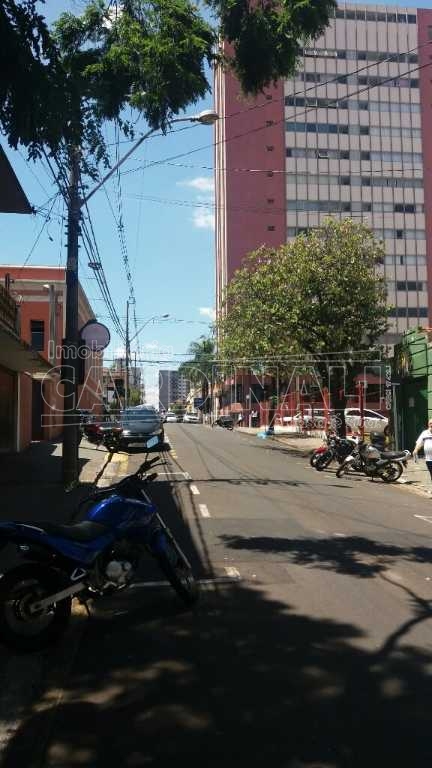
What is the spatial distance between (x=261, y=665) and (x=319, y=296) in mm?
21263

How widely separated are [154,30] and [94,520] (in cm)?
640

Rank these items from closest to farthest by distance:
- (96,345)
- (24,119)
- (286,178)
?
(24,119), (96,345), (286,178)

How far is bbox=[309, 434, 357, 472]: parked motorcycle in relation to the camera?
18.3 m

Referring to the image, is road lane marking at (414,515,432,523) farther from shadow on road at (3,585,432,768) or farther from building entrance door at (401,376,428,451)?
building entrance door at (401,376,428,451)

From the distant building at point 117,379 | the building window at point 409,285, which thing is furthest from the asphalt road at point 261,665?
the building window at point 409,285

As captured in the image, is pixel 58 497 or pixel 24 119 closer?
pixel 24 119

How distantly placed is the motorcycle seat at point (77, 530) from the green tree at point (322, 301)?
66.1ft

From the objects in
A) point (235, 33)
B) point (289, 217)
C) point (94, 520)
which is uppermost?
point (289, 217)

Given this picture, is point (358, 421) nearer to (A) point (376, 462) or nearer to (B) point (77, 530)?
(A) point (376, 462)

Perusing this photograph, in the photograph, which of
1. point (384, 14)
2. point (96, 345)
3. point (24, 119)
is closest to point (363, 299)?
point (96, 345)

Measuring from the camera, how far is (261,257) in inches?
1150

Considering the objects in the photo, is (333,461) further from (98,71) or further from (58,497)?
(98,71)

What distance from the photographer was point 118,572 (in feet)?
16.6

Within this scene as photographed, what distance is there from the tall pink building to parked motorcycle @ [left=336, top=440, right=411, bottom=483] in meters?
45.8
